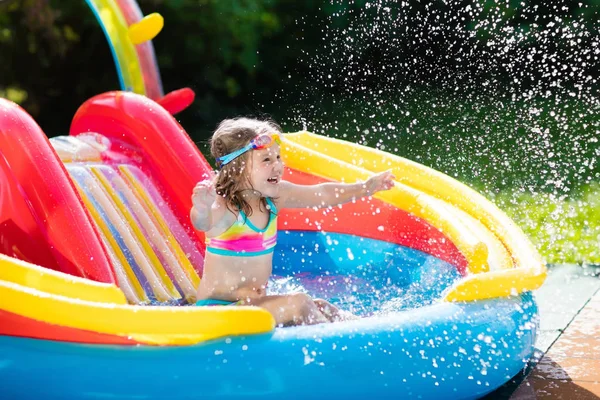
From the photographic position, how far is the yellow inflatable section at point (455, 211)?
258cm

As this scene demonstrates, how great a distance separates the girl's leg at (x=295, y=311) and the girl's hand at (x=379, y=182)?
1.60ft

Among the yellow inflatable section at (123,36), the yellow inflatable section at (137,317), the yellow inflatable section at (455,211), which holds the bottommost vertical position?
the yellow inflatable section at (137,317)

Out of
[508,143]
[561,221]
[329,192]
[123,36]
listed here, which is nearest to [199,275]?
[329,192]

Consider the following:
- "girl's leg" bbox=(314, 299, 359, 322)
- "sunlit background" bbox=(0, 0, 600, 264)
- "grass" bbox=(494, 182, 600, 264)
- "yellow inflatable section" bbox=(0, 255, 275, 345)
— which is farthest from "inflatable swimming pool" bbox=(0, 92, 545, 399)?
"sunlit background" bbox=(0, 0, 600, 264)

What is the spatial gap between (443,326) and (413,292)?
33.7 inches

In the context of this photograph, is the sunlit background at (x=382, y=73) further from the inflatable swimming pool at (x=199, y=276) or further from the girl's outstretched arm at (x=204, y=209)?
the girl's outstretched arm at (x=204, y=209)

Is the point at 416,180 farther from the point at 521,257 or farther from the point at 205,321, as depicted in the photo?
the point at 205,321

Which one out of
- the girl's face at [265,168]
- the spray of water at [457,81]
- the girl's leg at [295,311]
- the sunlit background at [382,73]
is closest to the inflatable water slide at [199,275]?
the girl's leg at [295,311]

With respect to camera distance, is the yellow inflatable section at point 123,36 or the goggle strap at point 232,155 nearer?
the goggle strap at point 232,155

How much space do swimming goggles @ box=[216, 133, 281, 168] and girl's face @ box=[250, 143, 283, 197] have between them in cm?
2

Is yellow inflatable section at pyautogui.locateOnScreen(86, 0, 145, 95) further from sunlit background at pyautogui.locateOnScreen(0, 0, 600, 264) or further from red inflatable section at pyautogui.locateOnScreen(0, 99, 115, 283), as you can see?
sunlit background at pyautogui.locateOnScreen(0, 0, 600, 264)

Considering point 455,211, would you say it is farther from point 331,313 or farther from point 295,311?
point 295,311

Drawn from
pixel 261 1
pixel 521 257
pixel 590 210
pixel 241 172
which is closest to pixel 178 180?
pixel 241 172

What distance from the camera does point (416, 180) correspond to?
3699 millimetres
